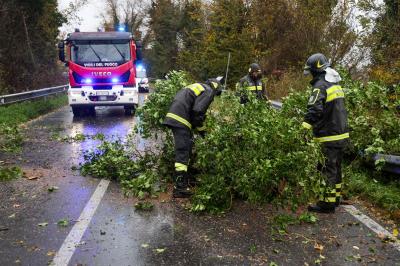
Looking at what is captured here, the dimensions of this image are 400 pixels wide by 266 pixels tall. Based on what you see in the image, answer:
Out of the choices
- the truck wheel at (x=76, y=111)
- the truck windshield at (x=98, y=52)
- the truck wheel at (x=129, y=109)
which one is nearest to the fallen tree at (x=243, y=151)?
the truck windshield at (x=98, y=52)

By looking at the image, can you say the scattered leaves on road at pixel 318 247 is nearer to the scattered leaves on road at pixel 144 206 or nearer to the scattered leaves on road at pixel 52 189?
the scattered leaves on road at pixel 144 206

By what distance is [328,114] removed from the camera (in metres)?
5.85

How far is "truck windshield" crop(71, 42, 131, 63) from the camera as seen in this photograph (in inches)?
589

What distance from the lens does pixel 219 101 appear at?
676 centimetres

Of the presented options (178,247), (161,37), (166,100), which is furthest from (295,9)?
(161,37)

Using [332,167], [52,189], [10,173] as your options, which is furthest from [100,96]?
[332,167]

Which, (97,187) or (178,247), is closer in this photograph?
(178,247)

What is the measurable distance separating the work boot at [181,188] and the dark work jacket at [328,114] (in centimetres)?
180

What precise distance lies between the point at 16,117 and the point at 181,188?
9.74m

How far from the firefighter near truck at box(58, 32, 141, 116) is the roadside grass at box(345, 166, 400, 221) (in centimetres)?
953

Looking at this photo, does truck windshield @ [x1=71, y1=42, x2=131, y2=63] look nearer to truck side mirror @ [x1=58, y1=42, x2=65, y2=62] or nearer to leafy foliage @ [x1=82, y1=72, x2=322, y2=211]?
truck side mirror @ [x1=58, y1=42, x2=65, y2=62]

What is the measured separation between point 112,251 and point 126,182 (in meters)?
2.23

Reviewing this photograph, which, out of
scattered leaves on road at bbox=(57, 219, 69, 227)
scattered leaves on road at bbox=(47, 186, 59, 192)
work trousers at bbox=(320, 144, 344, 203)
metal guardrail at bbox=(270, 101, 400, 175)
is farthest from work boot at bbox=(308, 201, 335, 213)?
scattered leaves on road at bbox=(47, 186, 59, 192)

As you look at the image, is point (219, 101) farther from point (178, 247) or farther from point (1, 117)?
point (1, 117)
